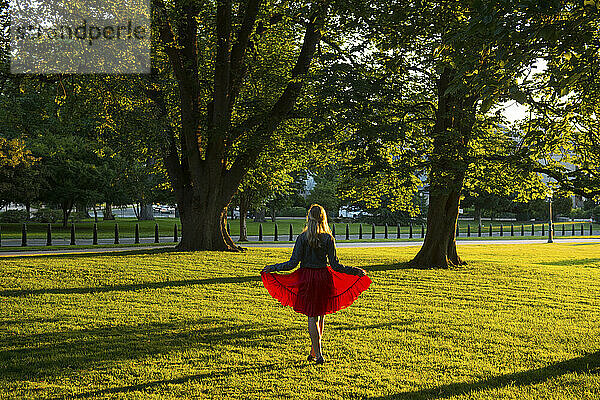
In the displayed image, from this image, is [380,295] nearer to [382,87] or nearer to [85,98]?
[382,87]

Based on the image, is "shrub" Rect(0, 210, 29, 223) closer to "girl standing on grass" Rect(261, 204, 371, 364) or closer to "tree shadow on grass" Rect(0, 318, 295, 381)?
"tree shadow on grass" Rect(0, 318, 295, 381)

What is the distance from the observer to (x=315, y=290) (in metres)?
6.84

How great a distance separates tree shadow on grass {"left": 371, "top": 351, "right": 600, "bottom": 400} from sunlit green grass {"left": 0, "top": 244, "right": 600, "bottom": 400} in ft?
0.07

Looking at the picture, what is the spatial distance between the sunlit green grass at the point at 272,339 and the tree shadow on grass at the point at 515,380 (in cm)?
2

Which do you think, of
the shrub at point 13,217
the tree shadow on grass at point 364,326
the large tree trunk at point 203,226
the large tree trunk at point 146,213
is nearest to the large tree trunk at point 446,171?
the large tree trunk at point 203,226

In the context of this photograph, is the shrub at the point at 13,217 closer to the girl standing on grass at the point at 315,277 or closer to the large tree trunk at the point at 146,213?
the large tree trunk at the point at 146,213

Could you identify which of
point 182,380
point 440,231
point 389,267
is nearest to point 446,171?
point 440,231

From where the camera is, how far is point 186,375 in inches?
249

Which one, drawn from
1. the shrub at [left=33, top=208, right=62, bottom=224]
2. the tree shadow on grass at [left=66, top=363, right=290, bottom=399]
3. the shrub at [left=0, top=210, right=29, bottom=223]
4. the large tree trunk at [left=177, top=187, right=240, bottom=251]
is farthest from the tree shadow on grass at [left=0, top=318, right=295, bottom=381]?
the shrub at [left=0, top=210, right=29, bottom=223]

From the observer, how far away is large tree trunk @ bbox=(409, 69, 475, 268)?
633 inches

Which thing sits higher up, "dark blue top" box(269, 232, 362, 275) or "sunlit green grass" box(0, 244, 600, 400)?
"dark blue top" box(269, 232, 362, 275)

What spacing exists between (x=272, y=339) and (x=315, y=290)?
1606 millimetres

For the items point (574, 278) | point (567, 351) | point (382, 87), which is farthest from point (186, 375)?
point (574, 278)

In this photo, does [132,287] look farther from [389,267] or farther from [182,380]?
[389,267]
